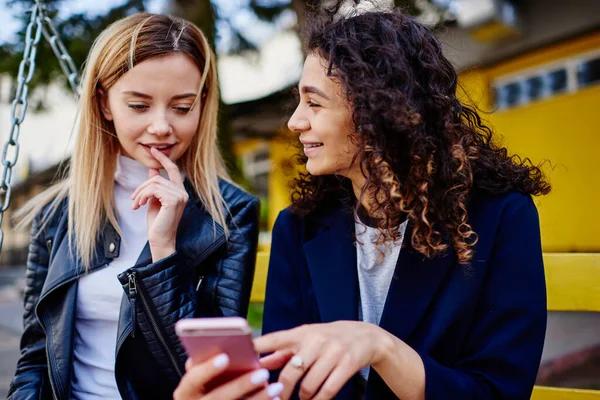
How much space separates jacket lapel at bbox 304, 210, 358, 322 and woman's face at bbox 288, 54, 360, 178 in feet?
0.80

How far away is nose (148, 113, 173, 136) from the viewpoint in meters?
1.83

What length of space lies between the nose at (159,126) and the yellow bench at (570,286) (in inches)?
54.2

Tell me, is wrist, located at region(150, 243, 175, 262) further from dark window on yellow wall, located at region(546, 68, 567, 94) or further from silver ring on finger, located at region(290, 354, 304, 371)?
dark window on yellow wall, located at region(546, 68, 567, 94)

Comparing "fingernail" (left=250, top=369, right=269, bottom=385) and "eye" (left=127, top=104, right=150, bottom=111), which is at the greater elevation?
"eye" (left=127, top=104, right=150, bottom=111)

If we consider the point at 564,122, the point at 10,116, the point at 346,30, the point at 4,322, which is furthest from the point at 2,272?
the point at 346,30

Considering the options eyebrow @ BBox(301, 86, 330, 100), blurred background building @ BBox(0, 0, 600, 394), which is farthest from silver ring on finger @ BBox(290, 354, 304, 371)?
blurred background building @ BBox(0, 0, 600, 394)

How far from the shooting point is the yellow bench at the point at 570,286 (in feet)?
6.27

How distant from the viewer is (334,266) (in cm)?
171

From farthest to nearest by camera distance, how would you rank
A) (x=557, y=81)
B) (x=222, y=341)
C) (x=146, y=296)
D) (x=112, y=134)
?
→ (x=557, y=81) < (x=112, y=134) < (x=146, y=296) < (x=222, y=341)

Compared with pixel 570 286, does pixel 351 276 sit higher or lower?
higher

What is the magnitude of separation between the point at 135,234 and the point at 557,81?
7817 millimetres

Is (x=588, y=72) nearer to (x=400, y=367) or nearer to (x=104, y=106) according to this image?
(x=104, y=106)

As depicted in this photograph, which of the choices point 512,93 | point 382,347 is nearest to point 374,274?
point 382,347

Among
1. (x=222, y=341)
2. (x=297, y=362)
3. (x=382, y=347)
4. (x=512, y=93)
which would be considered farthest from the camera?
(x=512, y=93)
